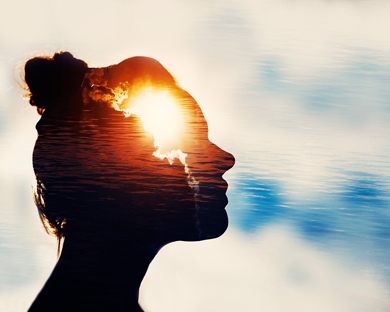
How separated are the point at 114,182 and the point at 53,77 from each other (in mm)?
380

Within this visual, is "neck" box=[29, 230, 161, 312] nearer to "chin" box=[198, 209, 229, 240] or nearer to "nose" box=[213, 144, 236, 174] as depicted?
"chin" box=[198, 209, 229, 240]

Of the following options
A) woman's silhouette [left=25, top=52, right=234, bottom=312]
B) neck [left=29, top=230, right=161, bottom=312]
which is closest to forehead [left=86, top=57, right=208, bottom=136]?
woman's silhouette [left=25, top=52, right=234, bottom=312]

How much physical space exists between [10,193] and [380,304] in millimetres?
1284

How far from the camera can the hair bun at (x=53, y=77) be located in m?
0.97

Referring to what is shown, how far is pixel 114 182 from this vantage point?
997 millimetres

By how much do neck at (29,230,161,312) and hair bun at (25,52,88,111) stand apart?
46cm

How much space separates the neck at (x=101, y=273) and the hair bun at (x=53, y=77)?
0.46m

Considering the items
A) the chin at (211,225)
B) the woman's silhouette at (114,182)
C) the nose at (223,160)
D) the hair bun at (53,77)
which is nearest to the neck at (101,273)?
the woman's silhouette at (114,182)

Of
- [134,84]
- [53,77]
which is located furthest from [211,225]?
[53,77]

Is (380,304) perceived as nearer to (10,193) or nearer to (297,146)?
(297,146)

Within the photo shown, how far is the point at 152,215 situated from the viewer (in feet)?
3.28

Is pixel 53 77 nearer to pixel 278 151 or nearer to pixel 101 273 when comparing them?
pixel 101 273

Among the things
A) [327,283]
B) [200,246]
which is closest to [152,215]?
[200,246]

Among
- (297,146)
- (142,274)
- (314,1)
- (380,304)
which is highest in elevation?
(314,1)
